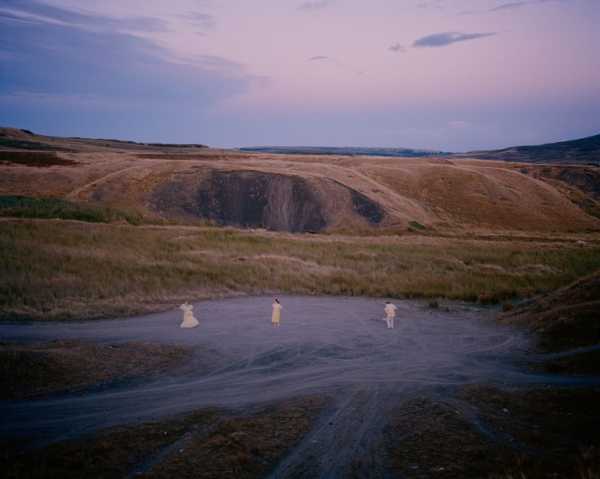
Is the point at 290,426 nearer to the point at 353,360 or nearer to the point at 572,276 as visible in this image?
the point at 353,360

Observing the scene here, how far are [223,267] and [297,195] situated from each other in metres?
27.7

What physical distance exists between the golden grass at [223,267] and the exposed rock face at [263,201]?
11.7 m

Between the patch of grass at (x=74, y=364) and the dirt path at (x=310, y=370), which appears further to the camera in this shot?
the patch of grass at (x=74, y=364)

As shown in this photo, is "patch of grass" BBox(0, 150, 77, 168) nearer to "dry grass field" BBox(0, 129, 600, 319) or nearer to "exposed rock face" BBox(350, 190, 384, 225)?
"dry grass field" BBox(0, 129, 600, 319)

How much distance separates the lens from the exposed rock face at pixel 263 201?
2030 inches

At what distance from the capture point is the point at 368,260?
3278cm

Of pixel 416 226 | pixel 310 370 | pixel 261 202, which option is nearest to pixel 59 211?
pixel 261 202

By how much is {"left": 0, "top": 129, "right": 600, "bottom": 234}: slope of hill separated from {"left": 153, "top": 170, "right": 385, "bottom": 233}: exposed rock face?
10 cm

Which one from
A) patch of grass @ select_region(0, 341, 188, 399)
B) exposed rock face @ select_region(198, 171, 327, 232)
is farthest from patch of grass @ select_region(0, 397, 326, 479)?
exposed rock face @ select_region(198, 171, 327, 232)

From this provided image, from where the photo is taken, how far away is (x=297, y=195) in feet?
180

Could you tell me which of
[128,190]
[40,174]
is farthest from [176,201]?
[40,174]

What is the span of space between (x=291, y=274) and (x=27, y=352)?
1649 centimetres

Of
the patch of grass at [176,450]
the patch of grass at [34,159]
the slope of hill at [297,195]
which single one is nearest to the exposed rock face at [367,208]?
the slope of hill at [297,195]

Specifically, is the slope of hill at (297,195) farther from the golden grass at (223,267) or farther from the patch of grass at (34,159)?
the golden grass at (223,267)
